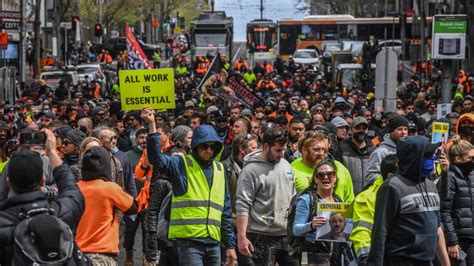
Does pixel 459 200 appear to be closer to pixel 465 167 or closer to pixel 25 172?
pixel 465 167

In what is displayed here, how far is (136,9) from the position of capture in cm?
8644

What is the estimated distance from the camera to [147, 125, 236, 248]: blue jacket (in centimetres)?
1040

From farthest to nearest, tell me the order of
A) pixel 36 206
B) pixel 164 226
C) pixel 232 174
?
pixel 232 174 < pixel 164 226 < pixel 36 206

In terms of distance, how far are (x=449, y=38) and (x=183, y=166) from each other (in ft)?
59.8

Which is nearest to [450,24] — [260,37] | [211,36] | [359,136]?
[359,136]

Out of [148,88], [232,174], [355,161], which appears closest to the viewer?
[232,174]

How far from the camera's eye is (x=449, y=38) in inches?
1102

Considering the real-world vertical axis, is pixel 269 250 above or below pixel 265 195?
below

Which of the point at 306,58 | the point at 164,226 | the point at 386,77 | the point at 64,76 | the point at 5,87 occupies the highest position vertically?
the point at 386,77

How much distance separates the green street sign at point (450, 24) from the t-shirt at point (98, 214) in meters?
18.9

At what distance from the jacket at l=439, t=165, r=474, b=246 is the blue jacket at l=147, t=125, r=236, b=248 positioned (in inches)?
80.0

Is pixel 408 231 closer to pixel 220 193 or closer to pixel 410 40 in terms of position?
pixel 220 193

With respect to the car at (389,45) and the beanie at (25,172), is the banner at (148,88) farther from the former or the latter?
the car at (389,45)

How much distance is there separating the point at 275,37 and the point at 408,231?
7273 cm
